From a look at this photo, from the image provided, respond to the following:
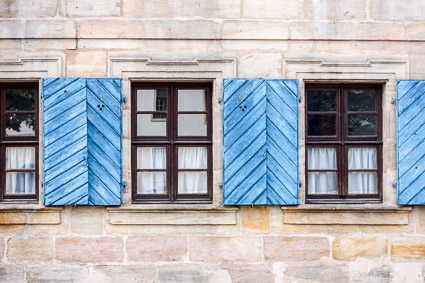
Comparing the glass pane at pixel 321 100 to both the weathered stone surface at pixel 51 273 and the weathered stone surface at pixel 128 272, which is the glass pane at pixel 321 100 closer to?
the weathered stone surface at pixel 128 272

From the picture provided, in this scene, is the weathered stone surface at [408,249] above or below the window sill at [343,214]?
below

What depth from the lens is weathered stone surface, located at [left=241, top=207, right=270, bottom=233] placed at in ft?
17.7

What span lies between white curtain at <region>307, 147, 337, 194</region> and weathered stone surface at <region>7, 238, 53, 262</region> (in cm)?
303

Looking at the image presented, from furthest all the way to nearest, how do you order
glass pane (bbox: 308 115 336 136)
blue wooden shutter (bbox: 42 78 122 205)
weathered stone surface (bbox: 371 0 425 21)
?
glass pane (bbox: 308 115 336 136) → weathered stone surface (bbox: 371 0 425 21) → blue wooden shutter (bbox: 42 78 122 205)

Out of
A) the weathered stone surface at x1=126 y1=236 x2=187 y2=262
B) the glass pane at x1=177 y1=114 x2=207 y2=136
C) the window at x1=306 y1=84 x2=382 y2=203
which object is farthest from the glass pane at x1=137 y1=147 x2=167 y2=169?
the window at x1=306 y1=84 x2=382 y2=203

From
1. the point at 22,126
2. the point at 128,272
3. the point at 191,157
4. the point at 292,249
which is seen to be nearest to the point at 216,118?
the point at 191,157

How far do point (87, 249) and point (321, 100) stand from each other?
3.15m

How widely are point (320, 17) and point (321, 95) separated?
34.8 inches

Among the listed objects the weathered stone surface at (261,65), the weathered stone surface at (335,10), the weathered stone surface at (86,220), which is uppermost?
the weathered stone surface at (335,10)

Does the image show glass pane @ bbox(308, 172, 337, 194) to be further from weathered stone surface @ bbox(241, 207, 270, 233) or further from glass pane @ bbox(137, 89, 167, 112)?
glass pane @ bbox(137, 89, 167, 112)

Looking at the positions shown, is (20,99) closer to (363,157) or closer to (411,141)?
(363,157)

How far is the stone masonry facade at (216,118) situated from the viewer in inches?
209

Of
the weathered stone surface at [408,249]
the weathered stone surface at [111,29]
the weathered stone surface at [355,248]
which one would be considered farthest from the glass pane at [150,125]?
the weathered stone surface at [408,249]

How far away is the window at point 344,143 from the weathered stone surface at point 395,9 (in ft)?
2.60
